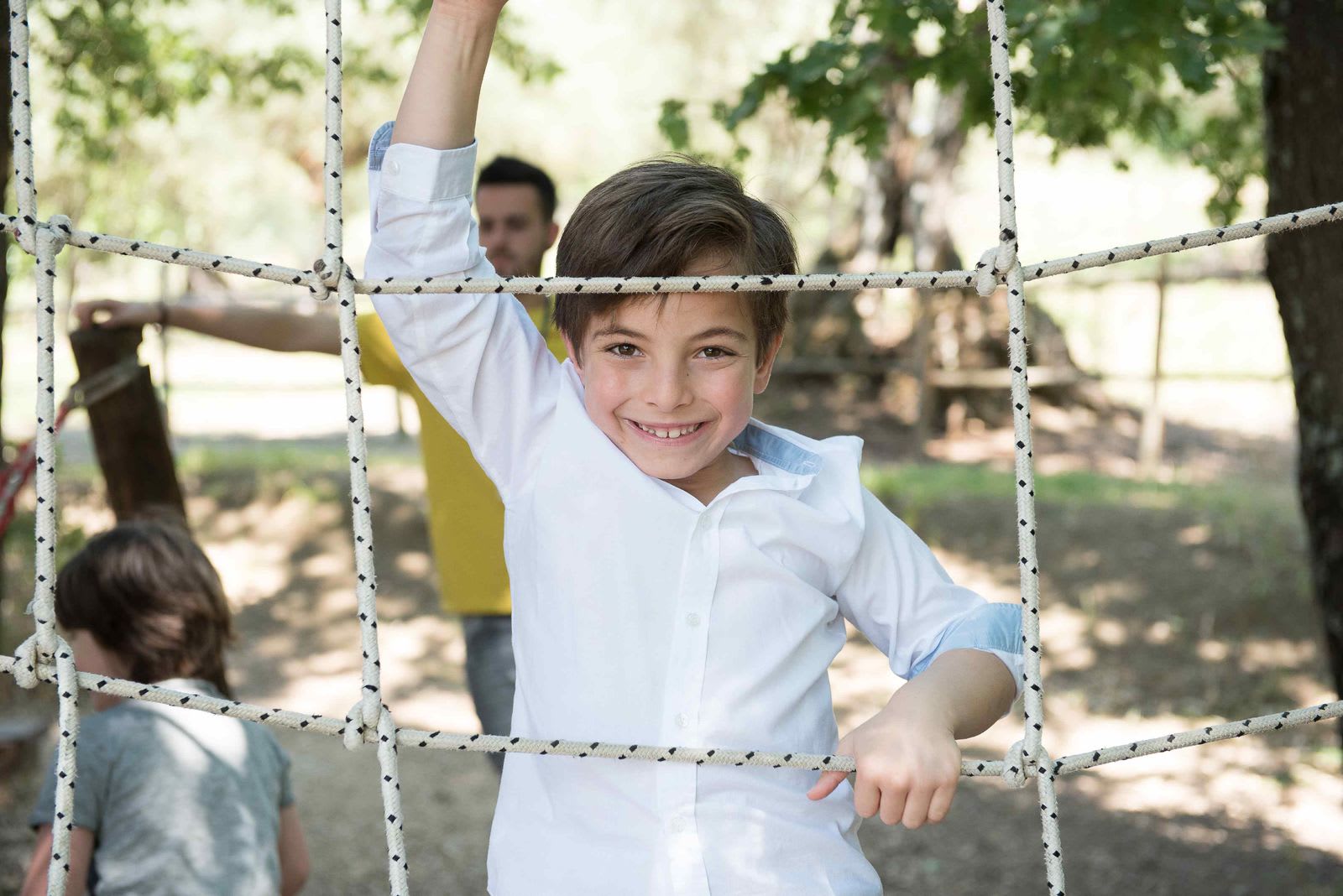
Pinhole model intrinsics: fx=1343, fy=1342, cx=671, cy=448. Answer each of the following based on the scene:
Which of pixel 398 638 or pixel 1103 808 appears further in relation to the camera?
pixel 398 638

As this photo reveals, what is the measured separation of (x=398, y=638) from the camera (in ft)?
18.2

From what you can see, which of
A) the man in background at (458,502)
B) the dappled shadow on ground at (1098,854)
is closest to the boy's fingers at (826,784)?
the man in background at (458,502)

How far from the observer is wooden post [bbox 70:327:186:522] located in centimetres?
236

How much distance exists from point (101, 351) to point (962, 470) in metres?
5.56

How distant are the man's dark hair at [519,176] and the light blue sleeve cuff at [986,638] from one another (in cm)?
172

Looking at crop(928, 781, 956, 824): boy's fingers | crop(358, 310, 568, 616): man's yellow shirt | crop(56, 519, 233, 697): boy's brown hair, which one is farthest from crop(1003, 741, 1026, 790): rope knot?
crop(358, 310, 568, 616): man's yellow shirt

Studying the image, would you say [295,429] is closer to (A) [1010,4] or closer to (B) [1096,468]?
(B) [1096,468]

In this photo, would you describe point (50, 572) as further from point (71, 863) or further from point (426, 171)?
point (71, 863)

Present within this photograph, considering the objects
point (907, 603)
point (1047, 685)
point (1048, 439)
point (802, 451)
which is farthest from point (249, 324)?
point (1048, 439)

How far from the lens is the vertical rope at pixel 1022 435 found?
124cm

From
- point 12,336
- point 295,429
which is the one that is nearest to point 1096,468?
point 295,429

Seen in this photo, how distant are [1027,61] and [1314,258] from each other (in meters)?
0.69

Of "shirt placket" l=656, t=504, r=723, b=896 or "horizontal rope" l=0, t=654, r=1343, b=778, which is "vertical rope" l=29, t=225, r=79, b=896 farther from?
"shirt placket" l=656, t=504, r=723, b=896

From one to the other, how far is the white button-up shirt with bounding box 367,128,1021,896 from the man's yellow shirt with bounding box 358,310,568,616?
1148 mm
